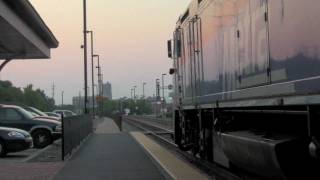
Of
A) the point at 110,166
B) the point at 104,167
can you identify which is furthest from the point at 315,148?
the point at 110,166

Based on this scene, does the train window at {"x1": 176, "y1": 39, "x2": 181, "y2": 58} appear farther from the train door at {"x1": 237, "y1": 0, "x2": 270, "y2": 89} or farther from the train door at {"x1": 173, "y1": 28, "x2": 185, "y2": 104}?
the train door at {"x1": 237, "y1": 0, "x2": 270, "y2": 89}

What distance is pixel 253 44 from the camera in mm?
10203

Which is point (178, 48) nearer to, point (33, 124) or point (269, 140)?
point (33, 124)

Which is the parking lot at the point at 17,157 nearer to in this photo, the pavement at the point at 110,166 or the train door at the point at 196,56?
the pavement at the point at 110,166

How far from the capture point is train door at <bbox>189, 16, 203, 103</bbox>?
1528cm

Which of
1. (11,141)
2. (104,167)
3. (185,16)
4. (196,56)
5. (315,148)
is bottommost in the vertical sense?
(104,167)

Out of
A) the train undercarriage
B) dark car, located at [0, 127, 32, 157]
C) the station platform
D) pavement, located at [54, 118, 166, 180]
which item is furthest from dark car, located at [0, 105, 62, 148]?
the train undercarriage

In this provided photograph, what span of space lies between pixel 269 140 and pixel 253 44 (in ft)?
5.03

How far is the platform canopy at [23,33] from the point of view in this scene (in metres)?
25.9

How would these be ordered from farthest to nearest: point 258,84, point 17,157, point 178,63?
1. point 17,157
2. point 178,63
3. point 258,84

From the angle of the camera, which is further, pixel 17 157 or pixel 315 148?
pixel 17 157

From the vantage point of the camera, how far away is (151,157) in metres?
19.4

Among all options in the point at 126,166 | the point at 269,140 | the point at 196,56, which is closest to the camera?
the point at 269,140

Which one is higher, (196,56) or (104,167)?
(196,56)
